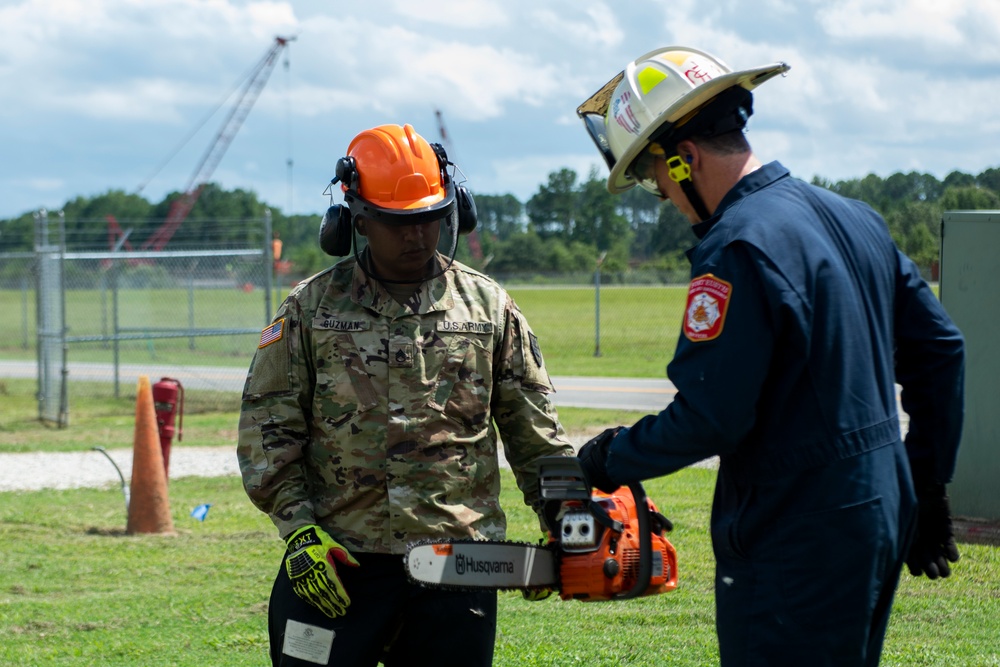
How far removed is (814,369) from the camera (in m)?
2.43

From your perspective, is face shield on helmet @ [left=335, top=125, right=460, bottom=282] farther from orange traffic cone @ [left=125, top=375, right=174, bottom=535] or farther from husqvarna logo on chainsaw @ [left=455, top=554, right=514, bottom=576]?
orange traffic cone @ [left=125, top=375, right=174, bottom=535]

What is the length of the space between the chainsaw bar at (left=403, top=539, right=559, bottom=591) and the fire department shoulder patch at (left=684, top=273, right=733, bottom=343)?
0.80 m

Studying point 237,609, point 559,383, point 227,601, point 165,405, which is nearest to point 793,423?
point 237,609

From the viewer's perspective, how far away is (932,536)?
9.64 feet

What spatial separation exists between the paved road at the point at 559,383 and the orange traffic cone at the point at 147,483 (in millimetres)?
7094

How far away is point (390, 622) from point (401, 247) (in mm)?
1112

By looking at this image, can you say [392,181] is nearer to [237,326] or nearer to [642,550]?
[642,550]

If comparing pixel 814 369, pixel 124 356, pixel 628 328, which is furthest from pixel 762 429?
pixel 628 328

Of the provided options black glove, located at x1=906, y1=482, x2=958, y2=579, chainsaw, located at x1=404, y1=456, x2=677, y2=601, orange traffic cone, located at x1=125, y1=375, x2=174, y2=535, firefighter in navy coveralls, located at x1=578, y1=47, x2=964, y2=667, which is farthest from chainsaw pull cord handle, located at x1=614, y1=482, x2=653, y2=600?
orange traffic cone, located at x1=125, y1=375, x2=174, y2=535

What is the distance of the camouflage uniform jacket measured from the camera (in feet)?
10.4

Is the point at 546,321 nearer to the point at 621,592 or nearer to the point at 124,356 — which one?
the point at 124,356

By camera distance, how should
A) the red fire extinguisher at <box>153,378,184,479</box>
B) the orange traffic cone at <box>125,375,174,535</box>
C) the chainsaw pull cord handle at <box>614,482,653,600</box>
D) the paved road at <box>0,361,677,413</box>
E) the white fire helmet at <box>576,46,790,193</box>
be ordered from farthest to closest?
the paved road at <box>0,361,677,413</box> < the red fire extinguisher at <box>153,378,184,479</box> < the orange traffic cone at <box>125,375,174,535</box> < the chainsaw pull cord handle at <box>614,482,653,600</box> < the white fire helmet at <box>576,46,790,193</box>

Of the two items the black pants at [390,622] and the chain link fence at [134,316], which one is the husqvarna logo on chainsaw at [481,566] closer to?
the black pants at [390,622]

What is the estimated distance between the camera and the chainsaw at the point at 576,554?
9.24 feet
